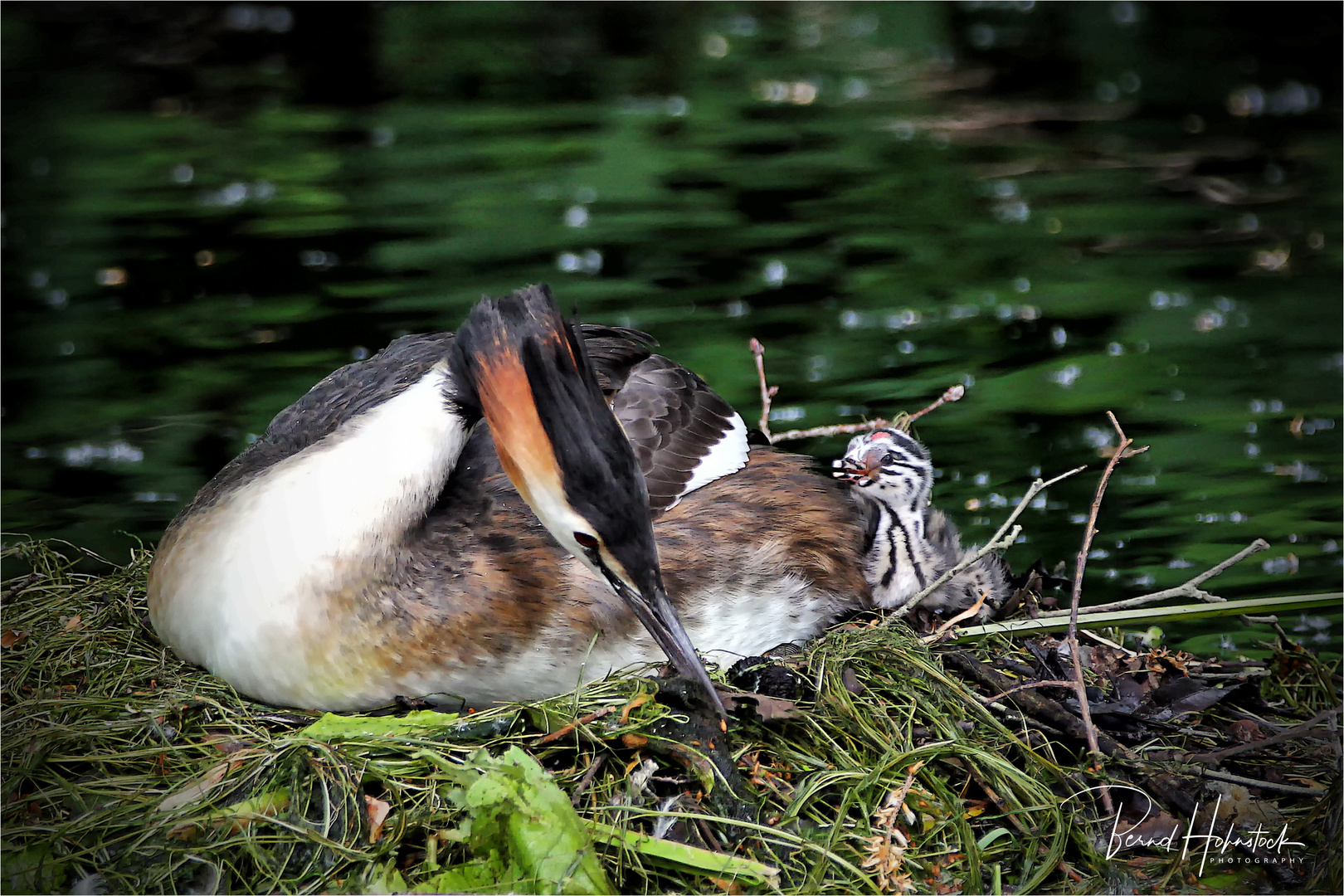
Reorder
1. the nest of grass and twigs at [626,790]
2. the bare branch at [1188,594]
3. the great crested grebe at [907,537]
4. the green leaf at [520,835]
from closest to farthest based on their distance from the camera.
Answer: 1. the green leaf at [520,835]
2. the nest of grass and twigs at [626,790]
3. the bare branch at [1188,594]
4. the great crested grebe at [907,537]

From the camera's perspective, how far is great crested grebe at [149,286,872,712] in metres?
3.82

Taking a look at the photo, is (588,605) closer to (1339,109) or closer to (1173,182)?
(1173,182)

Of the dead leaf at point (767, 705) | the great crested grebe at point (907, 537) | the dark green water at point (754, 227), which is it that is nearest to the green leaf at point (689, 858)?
the dead leaf at point (767, 705)

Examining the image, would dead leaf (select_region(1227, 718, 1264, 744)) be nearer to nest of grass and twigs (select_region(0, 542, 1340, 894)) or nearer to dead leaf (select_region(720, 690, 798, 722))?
nest of grass and twigs (select_region(0, 542, 1340, 894))

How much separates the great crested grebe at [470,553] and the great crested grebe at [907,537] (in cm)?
40

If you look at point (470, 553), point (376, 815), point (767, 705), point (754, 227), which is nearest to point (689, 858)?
point (767, 705)

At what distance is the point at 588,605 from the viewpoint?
4109 millimetres

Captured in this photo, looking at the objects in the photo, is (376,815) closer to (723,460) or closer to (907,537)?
(723,460)

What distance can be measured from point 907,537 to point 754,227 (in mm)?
6259

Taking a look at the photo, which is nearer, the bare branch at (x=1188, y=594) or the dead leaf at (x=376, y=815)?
the dead leaf at (x=376, y=815)

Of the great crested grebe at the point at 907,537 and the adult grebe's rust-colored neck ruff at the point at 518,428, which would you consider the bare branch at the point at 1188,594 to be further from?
the adult grebe's rust-colored neck ruff at the point at 518,428

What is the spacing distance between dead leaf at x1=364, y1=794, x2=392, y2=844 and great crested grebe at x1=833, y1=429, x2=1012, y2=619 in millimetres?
1951

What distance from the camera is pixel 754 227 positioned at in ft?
35.0

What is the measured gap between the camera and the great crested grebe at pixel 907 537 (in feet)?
15.4
